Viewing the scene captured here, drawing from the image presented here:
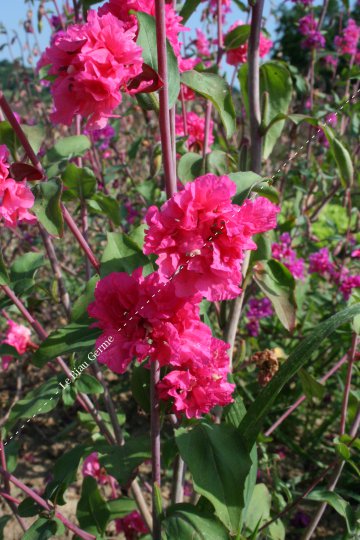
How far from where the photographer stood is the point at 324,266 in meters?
2.52

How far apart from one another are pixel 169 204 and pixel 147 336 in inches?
8.4

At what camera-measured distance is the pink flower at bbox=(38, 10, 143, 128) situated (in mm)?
724

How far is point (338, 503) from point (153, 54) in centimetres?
111

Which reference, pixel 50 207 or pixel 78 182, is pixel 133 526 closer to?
pixel 78 182

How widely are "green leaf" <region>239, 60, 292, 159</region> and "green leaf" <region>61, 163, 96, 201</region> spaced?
0.46 meters

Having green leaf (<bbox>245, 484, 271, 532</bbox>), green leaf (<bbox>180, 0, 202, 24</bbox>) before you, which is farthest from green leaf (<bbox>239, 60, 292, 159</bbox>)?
green leaf (<bbox>245, 484, 271, 532</bbox>)

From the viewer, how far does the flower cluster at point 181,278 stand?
27.6 inches

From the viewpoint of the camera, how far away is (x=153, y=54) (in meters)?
0.83

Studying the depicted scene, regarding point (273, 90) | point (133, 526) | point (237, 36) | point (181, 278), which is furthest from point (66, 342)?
point (133, 526)

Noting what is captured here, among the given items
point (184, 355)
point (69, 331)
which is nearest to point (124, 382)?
point (69, 331)

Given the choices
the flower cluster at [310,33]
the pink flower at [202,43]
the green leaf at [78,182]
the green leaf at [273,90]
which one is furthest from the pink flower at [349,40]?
the green leaf at [78,182]

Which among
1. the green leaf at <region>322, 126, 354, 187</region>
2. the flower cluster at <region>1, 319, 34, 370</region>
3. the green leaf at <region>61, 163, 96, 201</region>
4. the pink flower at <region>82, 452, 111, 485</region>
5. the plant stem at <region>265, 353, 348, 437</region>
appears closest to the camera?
the green leaf at <region>322, 126, 354, 187</region>

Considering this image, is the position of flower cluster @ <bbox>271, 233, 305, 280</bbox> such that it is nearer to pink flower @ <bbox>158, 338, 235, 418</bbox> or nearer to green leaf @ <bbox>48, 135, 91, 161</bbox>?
green leaf @ <bbox>48, 135, 91, 161</bbox>

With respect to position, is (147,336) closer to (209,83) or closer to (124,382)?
(209,83)
